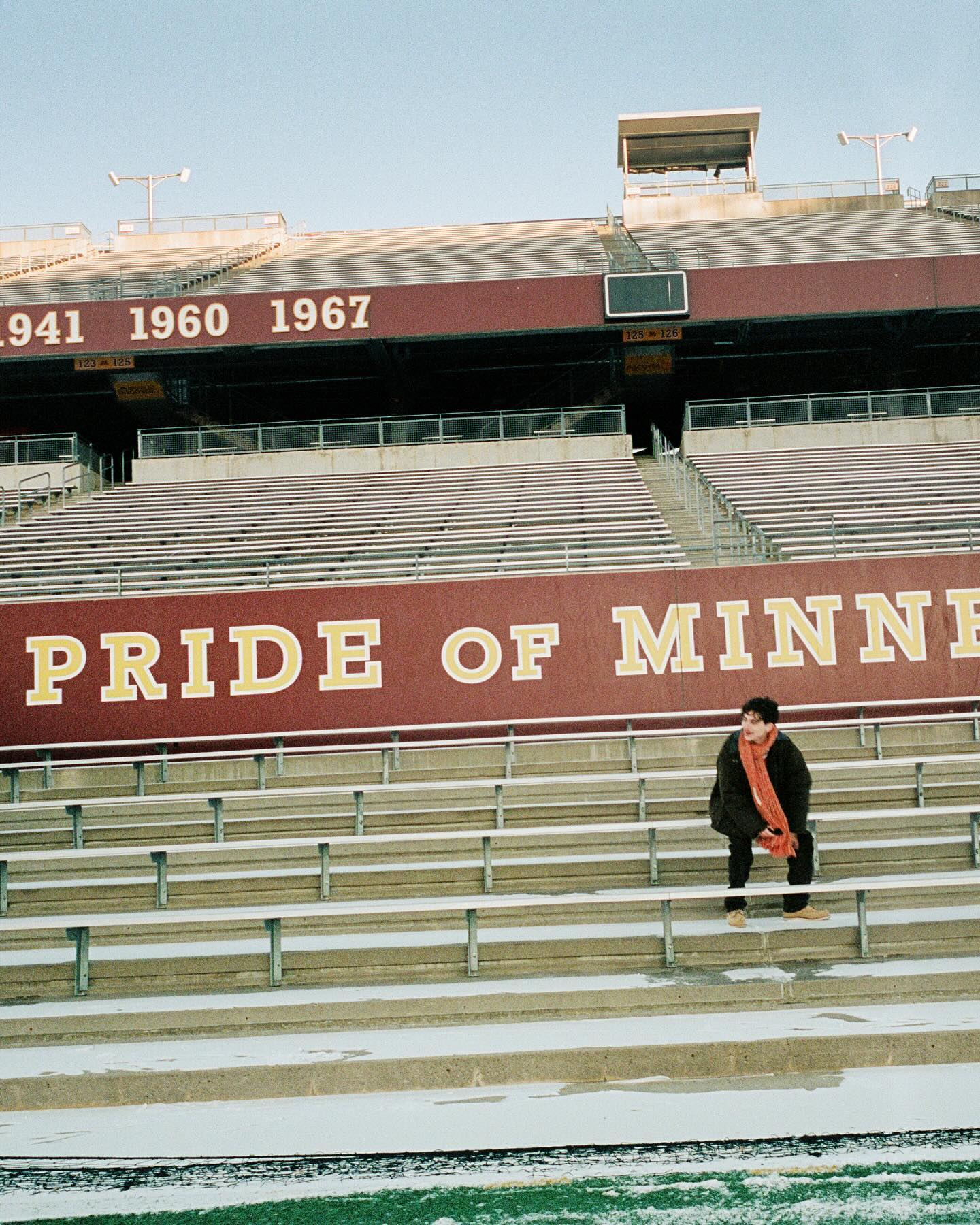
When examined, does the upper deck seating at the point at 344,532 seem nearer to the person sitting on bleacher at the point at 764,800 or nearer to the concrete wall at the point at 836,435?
the concrete wall at the point at 836,435

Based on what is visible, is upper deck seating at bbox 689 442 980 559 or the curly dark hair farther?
upper deck seating at bbox 689 442 980 559

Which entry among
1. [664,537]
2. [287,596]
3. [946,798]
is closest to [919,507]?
[664,537]

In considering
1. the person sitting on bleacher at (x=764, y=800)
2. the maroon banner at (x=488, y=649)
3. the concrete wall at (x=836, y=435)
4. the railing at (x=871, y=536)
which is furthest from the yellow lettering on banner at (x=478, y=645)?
the concrete wall at (x=836, y=435)

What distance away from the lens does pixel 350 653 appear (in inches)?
450

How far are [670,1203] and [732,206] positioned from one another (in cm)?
3211

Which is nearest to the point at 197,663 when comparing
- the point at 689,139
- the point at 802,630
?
the point at 802,630

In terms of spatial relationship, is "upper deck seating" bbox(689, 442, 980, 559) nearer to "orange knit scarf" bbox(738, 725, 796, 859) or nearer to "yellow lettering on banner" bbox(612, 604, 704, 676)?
"yellow lettering on banner" bbox(612, 604, 704, 676)

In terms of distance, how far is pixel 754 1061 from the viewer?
4.95 meters

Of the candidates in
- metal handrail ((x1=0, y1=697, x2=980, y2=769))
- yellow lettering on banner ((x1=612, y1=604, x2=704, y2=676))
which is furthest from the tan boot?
yellow lettering on banner ((x1=612, y1=604, x2=704, y2=676))

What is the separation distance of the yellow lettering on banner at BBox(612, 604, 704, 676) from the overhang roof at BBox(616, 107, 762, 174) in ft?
90.7

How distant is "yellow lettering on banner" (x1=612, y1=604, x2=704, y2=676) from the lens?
11273 millimetres

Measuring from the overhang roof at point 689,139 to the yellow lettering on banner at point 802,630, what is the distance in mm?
27347

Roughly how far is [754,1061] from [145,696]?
7.95 metres

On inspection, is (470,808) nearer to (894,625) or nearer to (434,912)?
(434,912)
